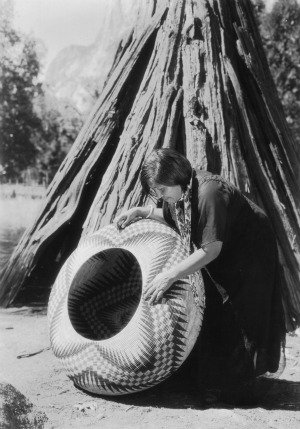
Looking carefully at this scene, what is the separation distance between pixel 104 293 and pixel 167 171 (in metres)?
1.11

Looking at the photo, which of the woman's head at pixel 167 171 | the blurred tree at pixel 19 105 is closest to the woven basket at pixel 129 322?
the woman's head at pixel 167 171

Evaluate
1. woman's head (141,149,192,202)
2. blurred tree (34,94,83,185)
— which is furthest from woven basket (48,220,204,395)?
blurred tree (34,94,83,185)

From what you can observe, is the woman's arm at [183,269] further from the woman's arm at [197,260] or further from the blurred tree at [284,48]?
the blurred tree at [284,48]

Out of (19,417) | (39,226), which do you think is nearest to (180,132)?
(39,226)

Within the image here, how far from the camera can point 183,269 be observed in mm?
2654

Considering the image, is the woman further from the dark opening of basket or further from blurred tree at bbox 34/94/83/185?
blurred tree at bbox 34/94/83/185

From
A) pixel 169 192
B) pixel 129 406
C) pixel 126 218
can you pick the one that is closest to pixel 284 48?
pixel 126 218

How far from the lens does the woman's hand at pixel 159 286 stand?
268cm

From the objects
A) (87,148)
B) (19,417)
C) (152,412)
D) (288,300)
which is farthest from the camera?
(87,148)

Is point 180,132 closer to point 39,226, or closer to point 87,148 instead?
point 87,148

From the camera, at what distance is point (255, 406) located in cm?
284

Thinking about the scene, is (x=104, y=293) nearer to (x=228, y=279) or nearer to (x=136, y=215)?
(x=136, y=215)

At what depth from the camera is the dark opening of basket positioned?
321 cm

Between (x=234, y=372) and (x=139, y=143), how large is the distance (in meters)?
1.94
